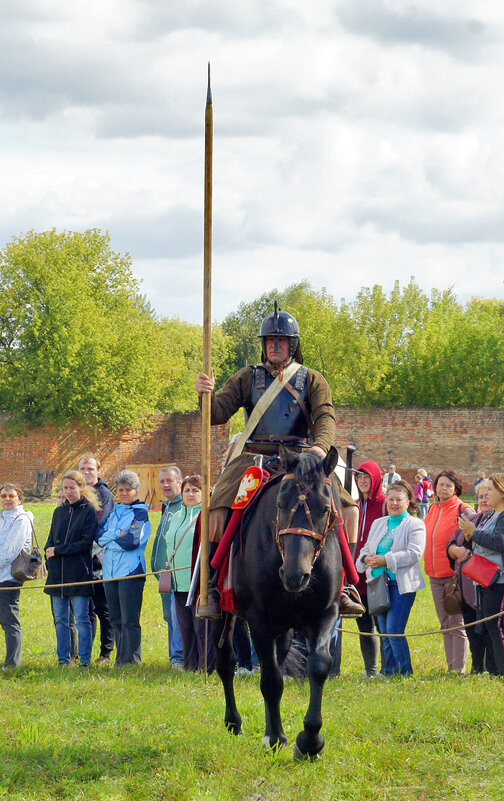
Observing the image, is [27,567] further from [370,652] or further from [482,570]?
[482,570]

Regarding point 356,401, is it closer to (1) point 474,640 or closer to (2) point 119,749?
(1) point 474,640

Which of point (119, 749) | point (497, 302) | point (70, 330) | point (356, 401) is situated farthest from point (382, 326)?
point (119, 749)

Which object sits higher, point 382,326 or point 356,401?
point 382,326

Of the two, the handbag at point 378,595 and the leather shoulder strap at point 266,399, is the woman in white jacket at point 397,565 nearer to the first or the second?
the handbag at point 378,595

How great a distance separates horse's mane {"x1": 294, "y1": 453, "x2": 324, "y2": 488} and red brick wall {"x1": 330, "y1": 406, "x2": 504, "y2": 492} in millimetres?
33281

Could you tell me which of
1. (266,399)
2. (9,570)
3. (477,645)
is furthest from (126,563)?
(266,399)

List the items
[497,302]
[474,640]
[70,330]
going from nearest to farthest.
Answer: [474,640] < [70,330] < [497,302]

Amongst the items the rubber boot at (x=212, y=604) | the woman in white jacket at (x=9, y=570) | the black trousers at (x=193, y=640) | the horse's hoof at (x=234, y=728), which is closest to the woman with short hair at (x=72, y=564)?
the woman in white jacket at (x=9, y=570)

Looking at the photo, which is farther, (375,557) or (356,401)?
(356,401)

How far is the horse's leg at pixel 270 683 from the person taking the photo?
620cm

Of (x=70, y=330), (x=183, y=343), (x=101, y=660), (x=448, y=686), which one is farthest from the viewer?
(x=183, y=343)

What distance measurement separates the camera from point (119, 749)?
6.25 m

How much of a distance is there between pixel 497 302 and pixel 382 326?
2987cm

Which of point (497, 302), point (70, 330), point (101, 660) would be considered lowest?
point (101, 660)
